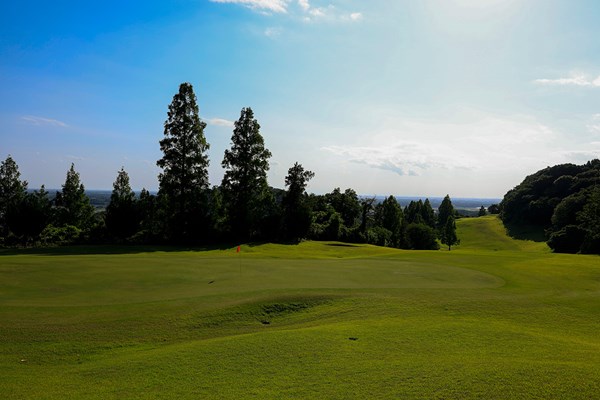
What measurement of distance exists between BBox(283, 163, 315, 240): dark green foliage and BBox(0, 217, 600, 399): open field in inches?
1056

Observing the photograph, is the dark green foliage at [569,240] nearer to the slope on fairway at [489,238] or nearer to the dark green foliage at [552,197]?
the dark green foliage at [552,197]

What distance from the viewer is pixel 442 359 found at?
846 centimetres

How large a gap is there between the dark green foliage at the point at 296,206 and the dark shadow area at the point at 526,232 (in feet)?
182

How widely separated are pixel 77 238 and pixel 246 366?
117 ft

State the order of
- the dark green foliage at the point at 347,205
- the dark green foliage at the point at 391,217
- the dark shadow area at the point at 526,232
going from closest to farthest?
the dark green foliage at the point at 347,205 → the dark green foliage at the point at 391,217 → the dark shadow area at the point at 526,232

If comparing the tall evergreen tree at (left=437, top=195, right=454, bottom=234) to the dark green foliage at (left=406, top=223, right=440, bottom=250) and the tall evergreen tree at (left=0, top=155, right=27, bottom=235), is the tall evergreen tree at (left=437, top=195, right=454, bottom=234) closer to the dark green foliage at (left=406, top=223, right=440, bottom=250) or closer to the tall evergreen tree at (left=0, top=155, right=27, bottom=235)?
the dark green foliage at (left=406, top=223, right=440, bottom=250)

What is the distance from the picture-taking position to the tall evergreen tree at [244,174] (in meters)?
42.6

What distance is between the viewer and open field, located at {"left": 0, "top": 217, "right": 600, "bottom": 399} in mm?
7324

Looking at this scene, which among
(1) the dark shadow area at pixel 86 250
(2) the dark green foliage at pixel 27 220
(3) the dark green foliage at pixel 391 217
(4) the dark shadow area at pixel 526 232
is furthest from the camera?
(4) the dark shadow area at pixel 526 232

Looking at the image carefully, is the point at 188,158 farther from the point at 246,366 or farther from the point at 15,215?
the point at 246,366

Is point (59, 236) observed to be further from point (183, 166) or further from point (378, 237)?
point (378, 237)

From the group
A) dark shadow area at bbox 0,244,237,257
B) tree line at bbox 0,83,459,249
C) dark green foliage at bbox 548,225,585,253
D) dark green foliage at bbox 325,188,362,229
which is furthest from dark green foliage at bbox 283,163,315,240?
dark green foliage at bbox 548,225,585,253

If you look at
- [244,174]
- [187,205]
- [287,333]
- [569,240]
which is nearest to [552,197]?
[569,240]

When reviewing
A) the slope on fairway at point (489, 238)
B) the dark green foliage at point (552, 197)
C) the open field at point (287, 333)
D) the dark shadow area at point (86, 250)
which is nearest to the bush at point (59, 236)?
the dark shadow area at point (86, 250)
